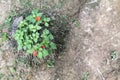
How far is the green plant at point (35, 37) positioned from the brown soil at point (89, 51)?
34cm

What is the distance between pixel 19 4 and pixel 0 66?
1.08 m

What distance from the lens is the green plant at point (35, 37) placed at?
3502 millimetres

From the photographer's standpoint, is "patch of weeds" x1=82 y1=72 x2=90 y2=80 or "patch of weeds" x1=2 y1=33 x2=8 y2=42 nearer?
"patch of weeds" x1=82 y1=72 x2=90 y2=80

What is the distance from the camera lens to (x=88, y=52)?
12.3ft

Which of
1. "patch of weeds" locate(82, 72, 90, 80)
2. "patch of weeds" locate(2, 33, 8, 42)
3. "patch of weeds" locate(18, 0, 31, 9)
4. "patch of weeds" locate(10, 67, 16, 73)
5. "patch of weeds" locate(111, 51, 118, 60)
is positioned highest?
"patch of weeds" locate(18, 0, 31, 9)

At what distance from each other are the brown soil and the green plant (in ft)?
1.13


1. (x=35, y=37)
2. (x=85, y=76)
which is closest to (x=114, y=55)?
(x=85, y=76)

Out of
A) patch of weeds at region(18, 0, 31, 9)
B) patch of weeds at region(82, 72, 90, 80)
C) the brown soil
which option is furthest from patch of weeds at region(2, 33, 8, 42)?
patch of weeds at region(82, 72, 90, 80)

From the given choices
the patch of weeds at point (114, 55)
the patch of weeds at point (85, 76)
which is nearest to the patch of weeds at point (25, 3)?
the patch of weeds at point (85, 76)

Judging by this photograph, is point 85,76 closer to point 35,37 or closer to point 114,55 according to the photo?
point 114,55

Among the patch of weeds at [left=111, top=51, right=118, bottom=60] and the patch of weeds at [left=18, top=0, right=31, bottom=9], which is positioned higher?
the patch of weeds at [left=18, top=0, right=31, bottom=9]

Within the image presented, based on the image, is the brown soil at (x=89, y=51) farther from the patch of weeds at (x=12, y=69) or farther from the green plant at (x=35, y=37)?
the green plant at (x=35, y=37)

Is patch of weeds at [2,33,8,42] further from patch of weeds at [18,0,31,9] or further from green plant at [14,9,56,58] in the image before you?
patch of weeds at [18,0,31,9]

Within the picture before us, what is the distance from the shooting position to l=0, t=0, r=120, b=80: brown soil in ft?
12.0
